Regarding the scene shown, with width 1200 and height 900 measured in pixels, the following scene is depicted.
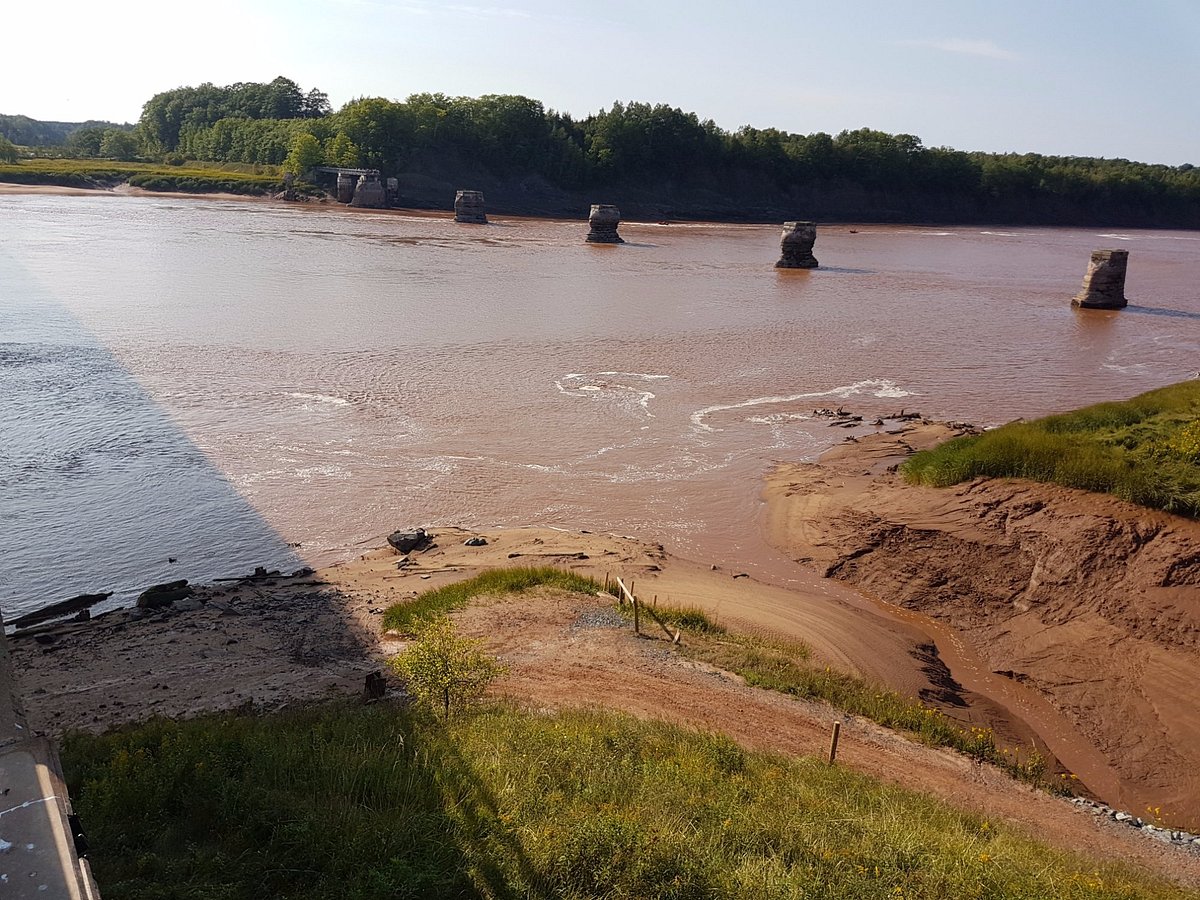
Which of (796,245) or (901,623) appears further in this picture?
(796,245)

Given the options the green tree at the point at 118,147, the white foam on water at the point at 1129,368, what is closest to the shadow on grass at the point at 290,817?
the white foam on water at the point at 1129,368

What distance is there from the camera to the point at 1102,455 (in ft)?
59.2

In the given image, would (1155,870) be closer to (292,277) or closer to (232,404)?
(232,404)

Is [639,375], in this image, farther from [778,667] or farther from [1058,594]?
[778,667]

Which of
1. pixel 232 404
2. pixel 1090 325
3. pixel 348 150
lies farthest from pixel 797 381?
pixel 348 150

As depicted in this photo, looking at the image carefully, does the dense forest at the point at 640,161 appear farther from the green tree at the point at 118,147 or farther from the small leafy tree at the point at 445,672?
the small leafy tree at the point at 445,672

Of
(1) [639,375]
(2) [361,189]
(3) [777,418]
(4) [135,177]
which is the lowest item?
(3) [777,418]

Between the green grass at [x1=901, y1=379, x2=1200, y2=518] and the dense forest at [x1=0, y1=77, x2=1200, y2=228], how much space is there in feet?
278

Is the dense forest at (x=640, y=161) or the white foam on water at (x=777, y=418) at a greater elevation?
the dense forest at (x=640, y=161)

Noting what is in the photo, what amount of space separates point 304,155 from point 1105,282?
76048 millimetres

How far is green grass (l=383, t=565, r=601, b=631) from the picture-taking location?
14.3 m

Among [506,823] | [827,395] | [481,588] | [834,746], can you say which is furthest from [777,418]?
[506,823]

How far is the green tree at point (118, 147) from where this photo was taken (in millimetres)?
123812

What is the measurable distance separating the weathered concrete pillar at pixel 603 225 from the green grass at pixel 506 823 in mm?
65995
